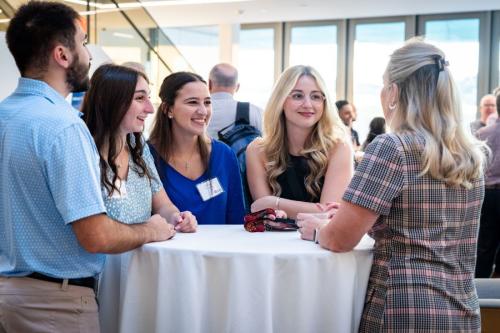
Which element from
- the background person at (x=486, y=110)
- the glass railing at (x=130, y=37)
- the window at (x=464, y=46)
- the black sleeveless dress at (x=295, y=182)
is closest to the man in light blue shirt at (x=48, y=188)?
the black sleeveless dress at (x=295, y=182)

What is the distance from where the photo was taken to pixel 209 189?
2.72 meters

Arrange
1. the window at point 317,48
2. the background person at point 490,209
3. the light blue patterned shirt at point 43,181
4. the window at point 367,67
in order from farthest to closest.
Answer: the window at point 317,48 < the window at point 367,67 < the background person at point 490,209 < the light blue patterned shirt at point 43,181

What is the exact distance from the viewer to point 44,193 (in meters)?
1.64

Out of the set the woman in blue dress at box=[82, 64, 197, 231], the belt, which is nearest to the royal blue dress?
the woman in blue dress at box=[82, 64, 197, 231]

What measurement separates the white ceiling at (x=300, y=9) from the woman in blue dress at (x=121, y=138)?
9.69 metres

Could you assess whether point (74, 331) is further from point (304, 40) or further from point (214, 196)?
point (304, 40)

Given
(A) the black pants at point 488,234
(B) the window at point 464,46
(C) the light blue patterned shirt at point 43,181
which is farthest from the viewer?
(B) the window at point 464,46

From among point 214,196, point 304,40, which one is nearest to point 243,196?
point 214,196

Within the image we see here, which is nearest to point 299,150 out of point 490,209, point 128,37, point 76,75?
point 76,75

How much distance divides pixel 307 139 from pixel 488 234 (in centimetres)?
272

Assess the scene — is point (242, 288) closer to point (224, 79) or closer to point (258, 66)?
point (224, 79)

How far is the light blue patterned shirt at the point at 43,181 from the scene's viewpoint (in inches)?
62.7

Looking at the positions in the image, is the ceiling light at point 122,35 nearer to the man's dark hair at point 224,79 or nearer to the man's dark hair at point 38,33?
the man's dark hair at point 224,79

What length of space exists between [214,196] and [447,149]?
126cm
